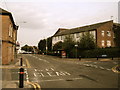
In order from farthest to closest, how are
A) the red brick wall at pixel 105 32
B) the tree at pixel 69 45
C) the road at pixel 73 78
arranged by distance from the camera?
the red brick wall at pixel 105 32 → the tree at pixel 69 45 → the road at pixel 73 78

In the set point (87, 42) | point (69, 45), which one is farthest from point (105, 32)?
point (69, 45)

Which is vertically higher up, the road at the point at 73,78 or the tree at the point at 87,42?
the tree at the point at 87,42

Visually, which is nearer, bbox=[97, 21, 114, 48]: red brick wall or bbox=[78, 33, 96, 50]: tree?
bbox=[78, 33, 96, 50]: tree

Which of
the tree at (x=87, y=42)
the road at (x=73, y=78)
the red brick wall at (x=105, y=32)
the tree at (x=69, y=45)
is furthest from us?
the red brick wall at (x=105, y=32)

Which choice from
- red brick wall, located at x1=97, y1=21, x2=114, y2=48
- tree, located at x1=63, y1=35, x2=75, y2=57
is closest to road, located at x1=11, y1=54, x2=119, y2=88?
tree, located at x1=63, y1=35, x2=75, y2=57

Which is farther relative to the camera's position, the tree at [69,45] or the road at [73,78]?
the tree at [69,45]

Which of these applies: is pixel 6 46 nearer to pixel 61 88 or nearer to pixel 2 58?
pixel 2 58

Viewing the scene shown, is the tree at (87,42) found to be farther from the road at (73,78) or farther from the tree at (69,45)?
the road at (73,78)

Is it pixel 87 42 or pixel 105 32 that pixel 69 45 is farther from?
pixel 105 32

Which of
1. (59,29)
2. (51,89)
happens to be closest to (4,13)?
(51,89)

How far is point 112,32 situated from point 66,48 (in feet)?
57.4

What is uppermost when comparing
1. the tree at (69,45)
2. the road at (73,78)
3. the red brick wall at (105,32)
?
the red brick wall at (105,32)

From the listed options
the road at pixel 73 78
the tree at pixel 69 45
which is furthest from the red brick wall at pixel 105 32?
the road at pixel 73 78

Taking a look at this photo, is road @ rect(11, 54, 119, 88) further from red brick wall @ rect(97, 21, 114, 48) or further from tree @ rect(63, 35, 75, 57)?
red brick wall @ rect(97, 21, 114, 48)
